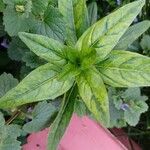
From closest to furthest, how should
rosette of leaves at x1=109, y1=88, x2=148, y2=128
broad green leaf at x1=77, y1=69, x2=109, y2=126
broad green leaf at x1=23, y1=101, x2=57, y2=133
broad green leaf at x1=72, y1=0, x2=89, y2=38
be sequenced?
1. broad green leaf at x1=77, y1=69, x2=109, y2=126
2. broad green leaf at x1=72, y1=0, x2=89, y2=38
3. broad green leaf at x1=23, y1=101, x2=57, y2=133
4. rosette of leaves at x1=109, y1=88, x2=148, y2=128

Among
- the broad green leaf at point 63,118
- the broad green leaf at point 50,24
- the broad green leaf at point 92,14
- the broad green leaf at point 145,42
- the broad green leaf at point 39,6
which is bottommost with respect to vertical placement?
the broad green leaf at point 145,42

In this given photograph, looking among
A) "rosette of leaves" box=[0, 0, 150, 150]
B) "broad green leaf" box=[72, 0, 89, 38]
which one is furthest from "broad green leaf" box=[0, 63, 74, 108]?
"broad green leaf" box=[72, 0, 89, 38]

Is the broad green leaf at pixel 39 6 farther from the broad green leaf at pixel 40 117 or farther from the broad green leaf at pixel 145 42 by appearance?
the broad green leaf at pixel 145 42

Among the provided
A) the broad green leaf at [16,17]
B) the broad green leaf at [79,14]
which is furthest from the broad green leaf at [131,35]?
the broad green leaf at [16,17]

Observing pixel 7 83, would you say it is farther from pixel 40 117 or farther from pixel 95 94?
pixel 95 94

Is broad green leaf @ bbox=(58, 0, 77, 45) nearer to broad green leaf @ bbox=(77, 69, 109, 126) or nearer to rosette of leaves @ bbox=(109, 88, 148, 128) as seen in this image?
broad green leaf @ bbox=(77, 69, 109, 126)

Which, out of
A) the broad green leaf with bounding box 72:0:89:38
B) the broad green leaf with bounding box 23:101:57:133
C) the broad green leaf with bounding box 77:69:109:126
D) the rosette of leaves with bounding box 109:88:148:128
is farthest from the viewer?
the rosette of leaves with bounding box 109:88:148:128

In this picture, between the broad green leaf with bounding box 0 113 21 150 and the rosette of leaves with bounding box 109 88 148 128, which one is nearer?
the broad green leaf with bounding box 0 113 21 150

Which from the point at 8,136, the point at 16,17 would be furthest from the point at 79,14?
the point at 8,136
